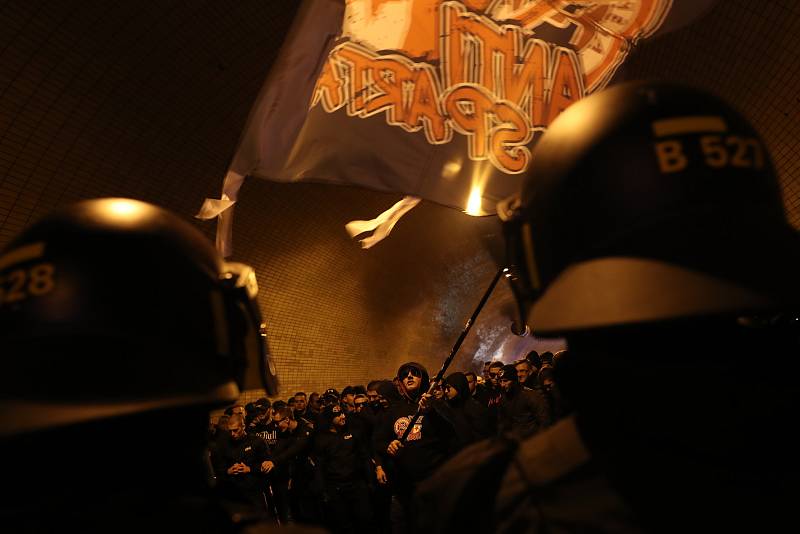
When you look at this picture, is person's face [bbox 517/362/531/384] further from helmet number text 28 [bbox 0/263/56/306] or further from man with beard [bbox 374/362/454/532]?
helmet number text 28 [bbox 0/263/56/306]

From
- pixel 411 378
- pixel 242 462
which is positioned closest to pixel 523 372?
pixel 411 378

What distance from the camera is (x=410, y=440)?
19.3 ft

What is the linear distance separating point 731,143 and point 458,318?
47.8ft

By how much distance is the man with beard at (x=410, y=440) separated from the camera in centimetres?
577

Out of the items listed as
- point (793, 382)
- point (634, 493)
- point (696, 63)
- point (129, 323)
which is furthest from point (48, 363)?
point (696, 63)

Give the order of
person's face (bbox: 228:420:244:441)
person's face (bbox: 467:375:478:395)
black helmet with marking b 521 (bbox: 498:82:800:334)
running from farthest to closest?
person's face (bbox: 467:375:478:395) → person's face (bbox: 228:420:244:441) → black helmet with marking b 521 (bbox: 498:82:800:334)

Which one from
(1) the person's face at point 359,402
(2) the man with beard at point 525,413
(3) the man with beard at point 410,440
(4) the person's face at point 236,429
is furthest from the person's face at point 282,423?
(2) the man with beard at point 525,413

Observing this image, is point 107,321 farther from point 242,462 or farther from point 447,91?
point 242,462

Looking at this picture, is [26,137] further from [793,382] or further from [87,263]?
[793,382]

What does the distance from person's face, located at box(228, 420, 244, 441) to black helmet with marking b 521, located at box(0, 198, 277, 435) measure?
683cm

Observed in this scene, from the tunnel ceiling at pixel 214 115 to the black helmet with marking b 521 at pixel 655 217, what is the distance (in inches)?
107

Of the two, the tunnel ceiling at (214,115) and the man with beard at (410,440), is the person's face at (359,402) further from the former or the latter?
the man with beard at (410,440)

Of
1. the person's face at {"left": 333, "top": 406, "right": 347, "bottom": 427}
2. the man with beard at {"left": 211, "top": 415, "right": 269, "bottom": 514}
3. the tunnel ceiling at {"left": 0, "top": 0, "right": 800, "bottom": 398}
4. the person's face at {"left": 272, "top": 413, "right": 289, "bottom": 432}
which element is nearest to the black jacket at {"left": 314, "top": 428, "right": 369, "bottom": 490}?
the person's face at {"left": 333, "top": 406, "right": 347, "bottom": 427}

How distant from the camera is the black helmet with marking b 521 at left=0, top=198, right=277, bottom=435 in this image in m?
1.09
